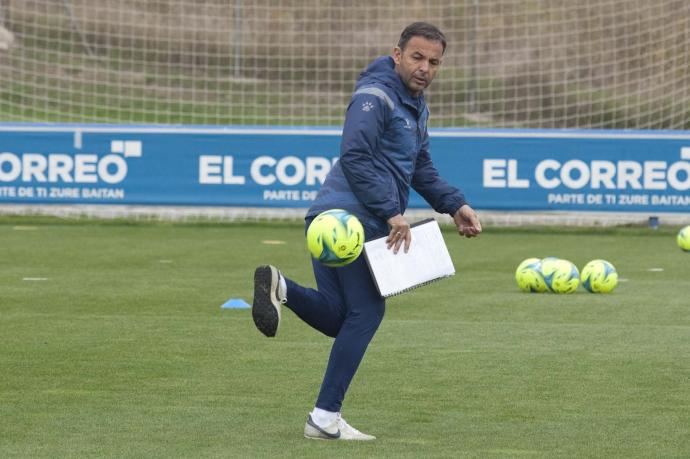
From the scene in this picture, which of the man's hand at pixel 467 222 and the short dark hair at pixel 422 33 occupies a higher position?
the short dark hair at pixel 422 33

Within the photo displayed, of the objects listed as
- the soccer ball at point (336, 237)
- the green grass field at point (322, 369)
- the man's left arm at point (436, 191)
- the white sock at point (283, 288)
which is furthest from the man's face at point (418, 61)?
the green grass field at point (322, 369)

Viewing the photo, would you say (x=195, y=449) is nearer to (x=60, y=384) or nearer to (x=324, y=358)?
(x=60, y=384)

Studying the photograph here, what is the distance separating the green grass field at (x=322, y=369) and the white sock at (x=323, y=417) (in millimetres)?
108

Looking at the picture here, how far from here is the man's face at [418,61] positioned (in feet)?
22.9

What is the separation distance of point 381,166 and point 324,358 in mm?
2825

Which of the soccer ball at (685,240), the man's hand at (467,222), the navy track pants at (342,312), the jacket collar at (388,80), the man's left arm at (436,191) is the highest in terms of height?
the jacket collar at (388,80)

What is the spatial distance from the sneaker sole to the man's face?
3.39 ft

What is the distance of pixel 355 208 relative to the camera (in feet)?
23.4

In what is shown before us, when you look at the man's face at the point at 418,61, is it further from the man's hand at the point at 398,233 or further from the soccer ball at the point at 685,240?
the soccer ball at the point at 685,240

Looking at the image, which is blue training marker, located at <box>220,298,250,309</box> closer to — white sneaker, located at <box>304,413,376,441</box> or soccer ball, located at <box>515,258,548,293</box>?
soccer ball, located at <box>515,258,548,293</box>

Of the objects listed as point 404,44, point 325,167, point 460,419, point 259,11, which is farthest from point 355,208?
point 259,11

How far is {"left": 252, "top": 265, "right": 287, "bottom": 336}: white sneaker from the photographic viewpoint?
7.02 metres

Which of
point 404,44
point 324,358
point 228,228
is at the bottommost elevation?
point 228,228

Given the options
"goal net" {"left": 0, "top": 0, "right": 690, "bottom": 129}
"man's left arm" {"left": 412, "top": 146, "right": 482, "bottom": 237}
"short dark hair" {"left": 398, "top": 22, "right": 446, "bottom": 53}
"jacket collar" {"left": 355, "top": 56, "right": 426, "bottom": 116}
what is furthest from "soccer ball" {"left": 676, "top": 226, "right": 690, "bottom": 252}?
"short dark hair" {"left": 398, "top": 22, "right": 446, "bottom": 53}
